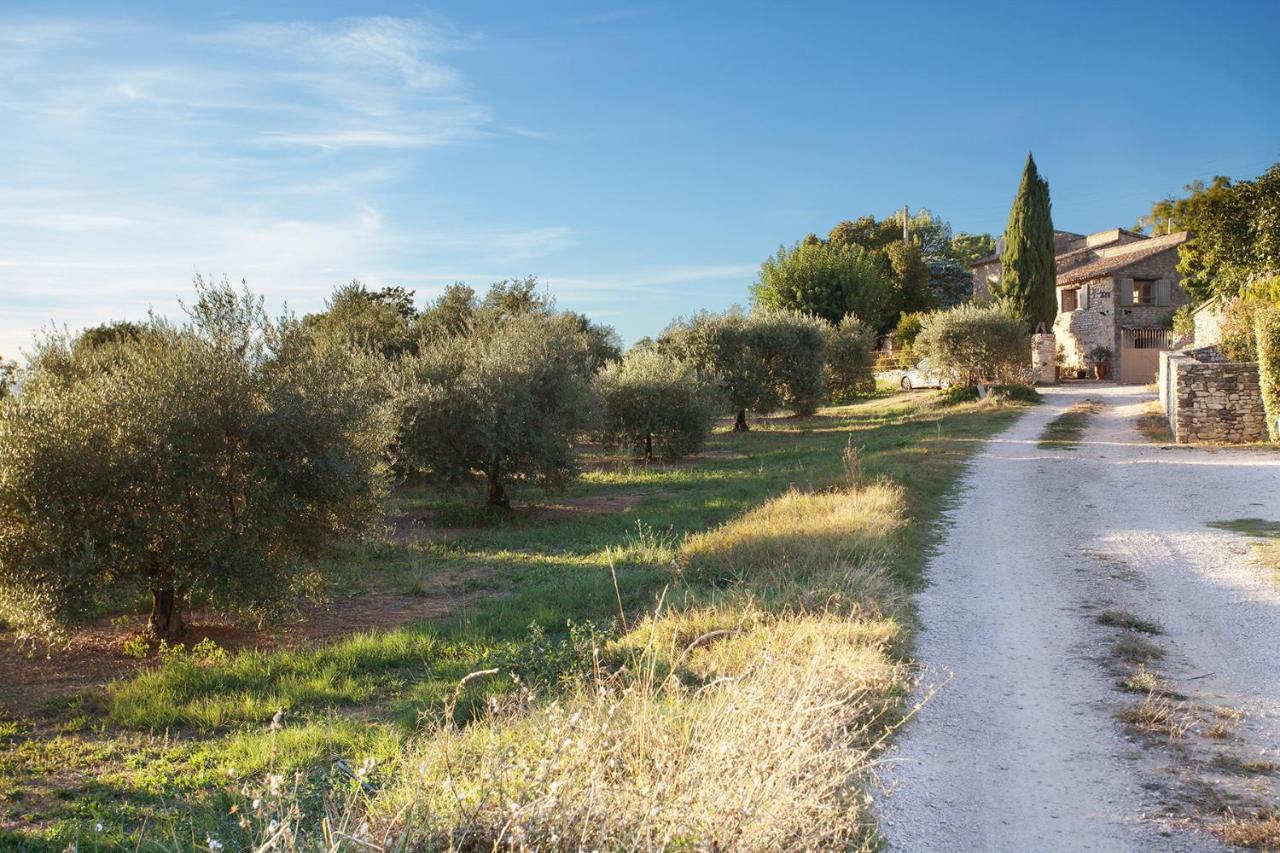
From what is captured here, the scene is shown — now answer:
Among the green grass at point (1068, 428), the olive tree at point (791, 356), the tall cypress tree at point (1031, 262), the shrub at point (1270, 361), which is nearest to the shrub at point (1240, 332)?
the shrub at point (1270, 361)

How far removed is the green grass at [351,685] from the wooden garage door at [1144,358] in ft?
105

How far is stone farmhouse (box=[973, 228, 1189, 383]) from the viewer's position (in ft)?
143

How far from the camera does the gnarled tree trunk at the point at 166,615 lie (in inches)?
411


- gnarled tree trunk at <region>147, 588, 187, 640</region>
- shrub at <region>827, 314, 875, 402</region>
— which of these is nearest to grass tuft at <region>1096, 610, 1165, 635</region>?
gnarled tree trunk at <region>147, 588, 187, 640</region>

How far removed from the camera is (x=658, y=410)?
84.8 ft

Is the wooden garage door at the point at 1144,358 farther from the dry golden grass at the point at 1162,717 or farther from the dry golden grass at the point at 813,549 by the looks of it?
the dry golden grass at the point at 1162,717

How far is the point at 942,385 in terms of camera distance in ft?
138

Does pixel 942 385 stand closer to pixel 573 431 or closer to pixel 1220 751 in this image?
pixel 573 431

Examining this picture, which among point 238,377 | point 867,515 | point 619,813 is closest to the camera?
point 619,813

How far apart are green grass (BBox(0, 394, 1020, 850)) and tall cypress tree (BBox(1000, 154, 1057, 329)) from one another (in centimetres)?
3294

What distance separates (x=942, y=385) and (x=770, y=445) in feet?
56.7

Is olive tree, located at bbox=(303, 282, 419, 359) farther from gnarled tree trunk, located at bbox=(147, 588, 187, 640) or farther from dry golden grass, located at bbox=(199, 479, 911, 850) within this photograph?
dry golden grass, located at bbox=(199, 479, 911, 850)

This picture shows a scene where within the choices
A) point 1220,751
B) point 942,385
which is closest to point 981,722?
point 1220,751

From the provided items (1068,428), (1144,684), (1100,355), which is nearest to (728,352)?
(1068,428)
